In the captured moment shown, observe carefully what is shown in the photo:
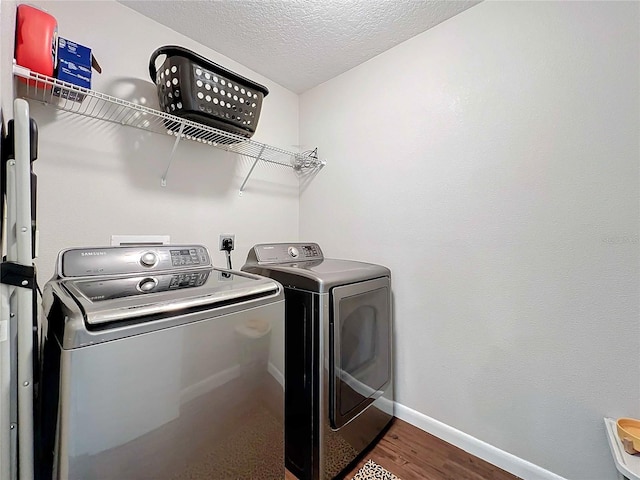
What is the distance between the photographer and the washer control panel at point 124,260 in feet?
3.78

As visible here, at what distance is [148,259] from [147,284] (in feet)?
1.01

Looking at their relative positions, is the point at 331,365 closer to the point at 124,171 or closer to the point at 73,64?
the point at 124,171

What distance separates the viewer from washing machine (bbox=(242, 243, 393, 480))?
132 centimetres

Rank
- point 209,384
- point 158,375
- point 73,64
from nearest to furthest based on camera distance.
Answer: point 158,375 → point 209,384 → point 73,64

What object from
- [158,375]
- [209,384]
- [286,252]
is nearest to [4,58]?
[158,375]

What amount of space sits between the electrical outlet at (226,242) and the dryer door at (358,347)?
95cm

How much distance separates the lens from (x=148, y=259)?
52.5 inches

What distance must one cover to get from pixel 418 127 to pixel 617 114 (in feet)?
2.87

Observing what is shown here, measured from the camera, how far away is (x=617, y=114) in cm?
117

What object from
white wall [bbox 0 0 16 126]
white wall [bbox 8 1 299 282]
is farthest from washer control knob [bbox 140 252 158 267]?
white wall [bbox 0 0 16 126]

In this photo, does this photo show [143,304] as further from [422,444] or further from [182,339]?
[422,444]

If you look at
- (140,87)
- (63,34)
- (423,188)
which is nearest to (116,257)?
(140,87)

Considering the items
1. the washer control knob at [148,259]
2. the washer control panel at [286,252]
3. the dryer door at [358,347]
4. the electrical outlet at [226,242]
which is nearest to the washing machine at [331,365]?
the dryer door at [358,347]

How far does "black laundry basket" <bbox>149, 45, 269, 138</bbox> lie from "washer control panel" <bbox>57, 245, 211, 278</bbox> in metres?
0.71
